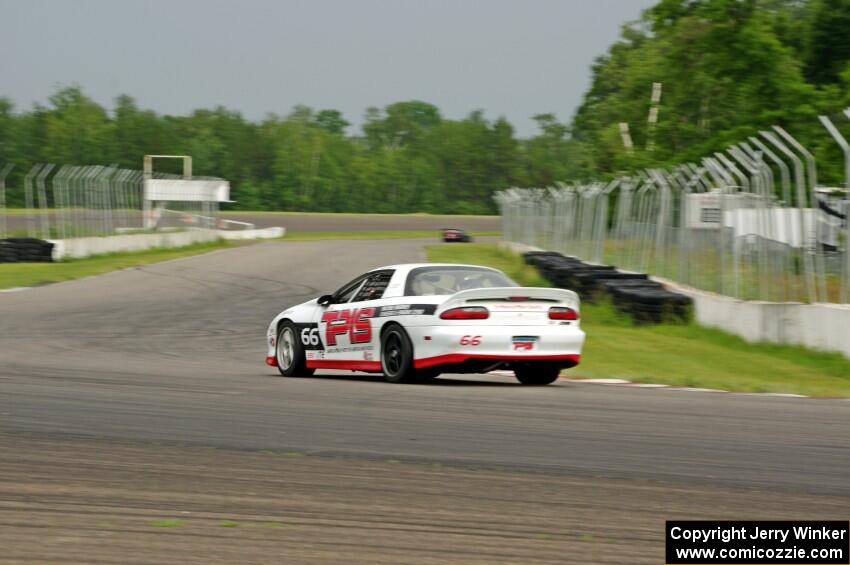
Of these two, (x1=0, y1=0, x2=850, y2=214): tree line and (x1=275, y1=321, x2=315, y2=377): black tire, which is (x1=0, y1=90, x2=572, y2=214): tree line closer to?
(x1=0, y1=0, x2=850, y2=214): tree line

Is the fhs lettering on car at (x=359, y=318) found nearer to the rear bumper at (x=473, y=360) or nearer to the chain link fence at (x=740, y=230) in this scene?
the rear bumper at (x=473, y=360)

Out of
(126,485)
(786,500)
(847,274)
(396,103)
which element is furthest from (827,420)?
(396,103)

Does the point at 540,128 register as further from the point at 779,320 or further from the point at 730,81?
the point at 779,320

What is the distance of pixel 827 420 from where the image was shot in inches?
375

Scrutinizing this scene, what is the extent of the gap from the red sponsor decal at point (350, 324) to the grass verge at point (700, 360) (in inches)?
111

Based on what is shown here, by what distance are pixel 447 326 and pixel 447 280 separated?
107 cm

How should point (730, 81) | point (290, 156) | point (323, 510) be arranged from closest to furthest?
point (323, 510), point (730, 81), point (290, 156)

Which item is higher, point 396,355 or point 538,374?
point 396,355

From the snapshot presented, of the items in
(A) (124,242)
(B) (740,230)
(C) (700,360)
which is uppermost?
(B) (740,230)

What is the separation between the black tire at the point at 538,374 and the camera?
1278cm

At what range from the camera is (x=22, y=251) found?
130ft

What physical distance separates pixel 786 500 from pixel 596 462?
132 cm

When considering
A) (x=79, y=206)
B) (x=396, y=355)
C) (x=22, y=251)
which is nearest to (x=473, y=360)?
(x=396, y=355)

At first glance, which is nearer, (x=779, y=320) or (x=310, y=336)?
(x=310, y=336)
